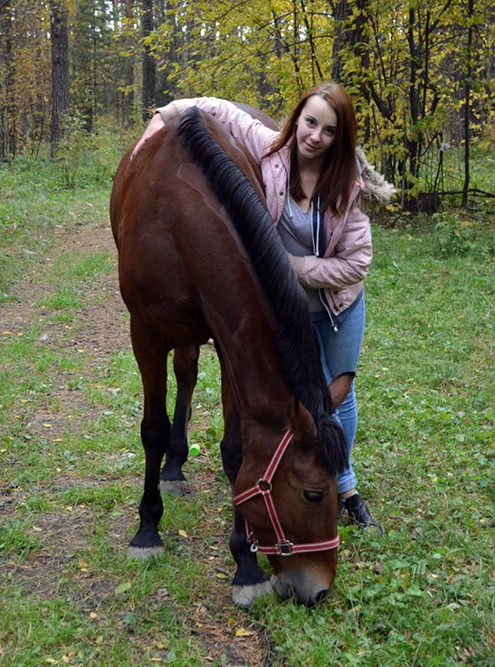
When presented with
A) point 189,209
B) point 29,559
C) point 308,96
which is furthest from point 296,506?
point 308,96

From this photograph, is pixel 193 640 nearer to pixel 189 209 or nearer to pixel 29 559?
pixel 29 559

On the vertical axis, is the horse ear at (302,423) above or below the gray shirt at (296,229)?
below

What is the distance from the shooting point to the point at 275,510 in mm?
2396

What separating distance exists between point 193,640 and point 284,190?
1892 mm

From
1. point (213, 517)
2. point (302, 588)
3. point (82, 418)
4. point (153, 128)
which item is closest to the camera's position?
point (302, 588)

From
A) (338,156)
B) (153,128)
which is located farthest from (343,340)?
(153,128)

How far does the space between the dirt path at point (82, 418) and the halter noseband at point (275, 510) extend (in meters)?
0.40

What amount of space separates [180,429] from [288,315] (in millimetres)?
1929

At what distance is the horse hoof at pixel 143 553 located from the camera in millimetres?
3084

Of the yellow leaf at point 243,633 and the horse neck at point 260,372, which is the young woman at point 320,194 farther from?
the yellow leaf at point 243,633

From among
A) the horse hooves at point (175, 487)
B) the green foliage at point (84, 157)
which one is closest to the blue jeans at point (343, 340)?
the horse hooves at point (175, 487)

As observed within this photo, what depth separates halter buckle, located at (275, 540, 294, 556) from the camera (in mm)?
2420

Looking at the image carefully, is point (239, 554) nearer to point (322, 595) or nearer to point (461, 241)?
point (322, 595)

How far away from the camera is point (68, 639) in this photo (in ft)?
8.24
